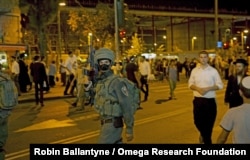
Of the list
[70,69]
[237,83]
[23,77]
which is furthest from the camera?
[23,77]

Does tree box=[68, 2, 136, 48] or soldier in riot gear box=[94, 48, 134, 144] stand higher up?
tree box=[68, 2, 136, 48]

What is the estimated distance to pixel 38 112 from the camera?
16.1 m

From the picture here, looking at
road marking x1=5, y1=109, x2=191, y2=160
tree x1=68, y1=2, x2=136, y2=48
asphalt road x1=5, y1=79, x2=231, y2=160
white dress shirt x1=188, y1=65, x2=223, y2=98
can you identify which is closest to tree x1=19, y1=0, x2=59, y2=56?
asphalt road x1=5, y1=79, x2=231, y2=160

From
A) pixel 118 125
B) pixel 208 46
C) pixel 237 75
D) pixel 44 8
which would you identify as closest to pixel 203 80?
pixel 237 75

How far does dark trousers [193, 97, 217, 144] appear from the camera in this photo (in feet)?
26.4

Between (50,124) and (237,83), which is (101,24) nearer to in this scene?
(50,124)

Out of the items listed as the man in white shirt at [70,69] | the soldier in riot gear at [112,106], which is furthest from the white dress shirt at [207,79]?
the man in white shirt at [70,69]

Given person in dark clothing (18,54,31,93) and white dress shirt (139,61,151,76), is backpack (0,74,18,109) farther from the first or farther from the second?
person in dark clothing (18,54,31,93)

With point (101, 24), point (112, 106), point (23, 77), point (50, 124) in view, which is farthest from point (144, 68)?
point (101, 24)

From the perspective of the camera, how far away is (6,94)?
5.65 meters

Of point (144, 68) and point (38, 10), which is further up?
point (38, 10)

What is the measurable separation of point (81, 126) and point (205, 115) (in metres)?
5.04

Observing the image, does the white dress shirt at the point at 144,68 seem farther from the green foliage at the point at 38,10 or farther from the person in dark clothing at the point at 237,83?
the person in dark clothing at the point at 237,83

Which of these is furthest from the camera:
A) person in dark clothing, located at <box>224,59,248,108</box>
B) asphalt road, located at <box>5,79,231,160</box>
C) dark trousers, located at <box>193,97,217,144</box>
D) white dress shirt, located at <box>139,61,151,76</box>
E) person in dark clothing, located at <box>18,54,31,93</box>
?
person in dark clothing, located at <box>18,54,31,93</box>
